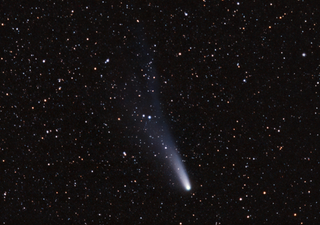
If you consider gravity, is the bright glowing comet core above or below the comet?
below

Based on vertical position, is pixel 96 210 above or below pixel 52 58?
below

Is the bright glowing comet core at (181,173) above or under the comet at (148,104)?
under

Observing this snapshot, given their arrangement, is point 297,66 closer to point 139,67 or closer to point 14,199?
point 139,67

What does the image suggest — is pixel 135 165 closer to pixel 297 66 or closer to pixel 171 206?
pixel 171 206

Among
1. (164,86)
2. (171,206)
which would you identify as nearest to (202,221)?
(171,206)

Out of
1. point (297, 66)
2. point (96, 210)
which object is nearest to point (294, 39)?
point (297, 66)

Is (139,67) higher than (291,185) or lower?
higher
